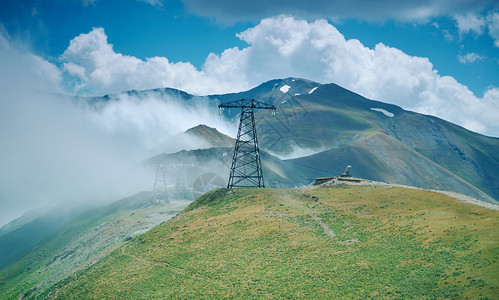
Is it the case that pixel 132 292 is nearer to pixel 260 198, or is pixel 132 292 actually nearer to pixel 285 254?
pixel 285 254

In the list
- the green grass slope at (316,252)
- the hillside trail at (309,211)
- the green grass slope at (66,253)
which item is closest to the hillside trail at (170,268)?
the green grass slope at (316,252)

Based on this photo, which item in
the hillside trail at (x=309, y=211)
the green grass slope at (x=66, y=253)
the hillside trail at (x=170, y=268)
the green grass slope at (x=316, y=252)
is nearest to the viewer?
the green grass slope at (x=316, y=252)

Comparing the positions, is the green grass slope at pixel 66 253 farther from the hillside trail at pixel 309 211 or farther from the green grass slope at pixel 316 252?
the hillside trail at pixel 309 211

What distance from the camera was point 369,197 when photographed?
51.3m

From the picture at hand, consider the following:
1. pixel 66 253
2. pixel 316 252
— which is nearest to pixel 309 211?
pixel 316 252

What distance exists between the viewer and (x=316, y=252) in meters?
37.0

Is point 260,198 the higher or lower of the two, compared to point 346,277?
higher

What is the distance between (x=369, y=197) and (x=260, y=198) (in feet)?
61.1

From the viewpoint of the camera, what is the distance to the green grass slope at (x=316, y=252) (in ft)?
89.4

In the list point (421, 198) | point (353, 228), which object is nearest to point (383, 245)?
point (353, 228)

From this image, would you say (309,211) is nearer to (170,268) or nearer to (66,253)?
(170,268)

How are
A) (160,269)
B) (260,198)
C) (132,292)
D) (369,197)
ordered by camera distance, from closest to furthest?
1. (132,292)
2. (160,269)
3. (369,197)
4. (260,198)

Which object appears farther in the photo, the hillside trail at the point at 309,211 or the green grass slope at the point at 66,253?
the green grass slope at the point at 66,253

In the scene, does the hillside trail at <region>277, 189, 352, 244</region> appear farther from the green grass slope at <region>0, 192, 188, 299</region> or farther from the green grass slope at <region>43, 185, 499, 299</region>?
the green grass slope at <region>0, 192, 188, 299</region>
